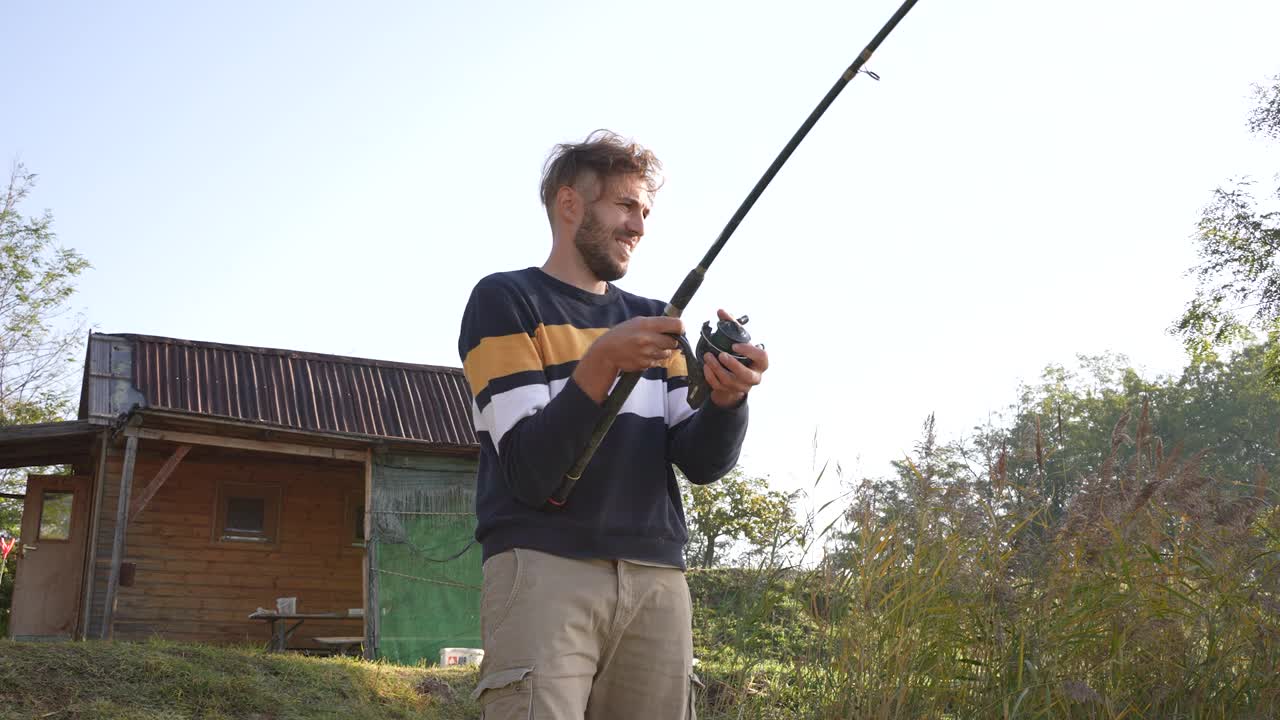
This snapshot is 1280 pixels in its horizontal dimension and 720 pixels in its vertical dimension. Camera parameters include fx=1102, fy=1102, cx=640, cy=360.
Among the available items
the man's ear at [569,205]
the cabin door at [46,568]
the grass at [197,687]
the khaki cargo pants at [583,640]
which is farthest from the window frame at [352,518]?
the khaki cargo pants at [583,640]

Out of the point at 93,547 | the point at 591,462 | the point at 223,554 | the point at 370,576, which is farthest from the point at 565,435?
the point at 223,554

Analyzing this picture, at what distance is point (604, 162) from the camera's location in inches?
88.0

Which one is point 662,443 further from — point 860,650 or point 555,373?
point 860,650

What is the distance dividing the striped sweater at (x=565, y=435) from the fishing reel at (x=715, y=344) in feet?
0.33

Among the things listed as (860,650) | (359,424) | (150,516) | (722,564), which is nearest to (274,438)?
(359,424)

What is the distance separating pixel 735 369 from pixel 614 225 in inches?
18.8

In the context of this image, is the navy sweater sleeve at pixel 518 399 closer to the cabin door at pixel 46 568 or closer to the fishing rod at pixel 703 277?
the fishing rod at pixel 703 277

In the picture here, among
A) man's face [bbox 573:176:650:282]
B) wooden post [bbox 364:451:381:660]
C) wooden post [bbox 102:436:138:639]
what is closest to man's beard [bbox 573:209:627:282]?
man's face [bbox 573:176:650:282]

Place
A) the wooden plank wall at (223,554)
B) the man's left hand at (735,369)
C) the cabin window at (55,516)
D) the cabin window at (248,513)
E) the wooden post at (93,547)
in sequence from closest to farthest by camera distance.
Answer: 1. the man's left hand at (735,369)
2. the wooden post at (93,547)
3. the wooden plank wall at (223,554)
4. the cabin window at (248,513)
5. the cabin window at (55,516)

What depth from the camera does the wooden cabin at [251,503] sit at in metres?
12.3

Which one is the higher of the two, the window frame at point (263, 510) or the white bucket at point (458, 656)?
the window frame at point (263, 510)

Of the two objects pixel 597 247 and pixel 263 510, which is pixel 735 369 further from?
pixel 263 510

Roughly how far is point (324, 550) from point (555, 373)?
13486 millimetres

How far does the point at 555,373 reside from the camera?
6.91 ft
